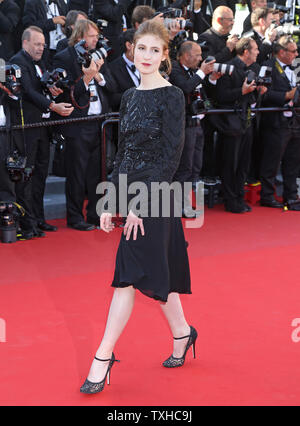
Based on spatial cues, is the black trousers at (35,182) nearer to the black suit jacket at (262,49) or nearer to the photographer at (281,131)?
the photographer at (281,131)

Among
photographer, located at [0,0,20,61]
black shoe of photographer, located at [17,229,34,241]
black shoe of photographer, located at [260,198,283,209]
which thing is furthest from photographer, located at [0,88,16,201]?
black shoe of photographer, located at [260,198,283,209]

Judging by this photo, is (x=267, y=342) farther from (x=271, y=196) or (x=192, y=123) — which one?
(x=271, y=196)

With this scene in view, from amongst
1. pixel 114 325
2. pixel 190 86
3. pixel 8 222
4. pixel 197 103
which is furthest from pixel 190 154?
pixel 114 325

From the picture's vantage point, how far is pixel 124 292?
10.0ft

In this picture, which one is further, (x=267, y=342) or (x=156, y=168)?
(x=267, y=342)

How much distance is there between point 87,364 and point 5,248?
2495mm

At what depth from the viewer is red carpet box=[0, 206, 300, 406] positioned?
10.3 feet

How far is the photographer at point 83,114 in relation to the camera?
6.18m

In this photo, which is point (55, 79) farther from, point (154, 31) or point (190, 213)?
point (154, 31)

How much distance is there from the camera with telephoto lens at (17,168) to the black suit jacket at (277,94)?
122 inches

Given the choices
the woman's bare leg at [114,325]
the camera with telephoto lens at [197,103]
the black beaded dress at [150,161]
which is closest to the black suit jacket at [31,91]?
the camera with telephoto lens at [197,103]

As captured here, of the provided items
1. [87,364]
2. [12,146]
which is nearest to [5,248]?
[12,146]

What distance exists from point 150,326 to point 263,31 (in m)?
5.15

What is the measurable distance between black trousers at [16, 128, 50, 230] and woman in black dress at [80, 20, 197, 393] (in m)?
3.07
